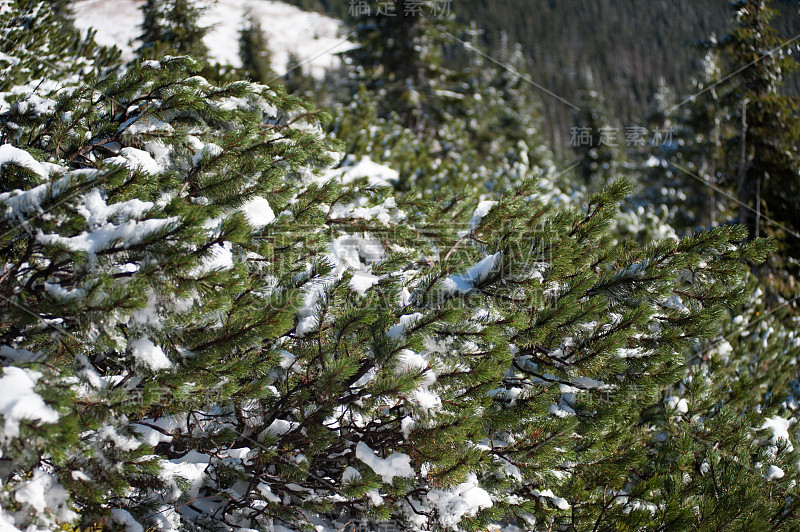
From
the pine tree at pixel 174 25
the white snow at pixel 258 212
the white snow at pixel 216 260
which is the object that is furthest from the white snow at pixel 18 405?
the pine tree at pixel 174 25

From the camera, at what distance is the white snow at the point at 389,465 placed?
2.54m

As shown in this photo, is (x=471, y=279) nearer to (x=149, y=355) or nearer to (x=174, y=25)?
(x=149, y=355)

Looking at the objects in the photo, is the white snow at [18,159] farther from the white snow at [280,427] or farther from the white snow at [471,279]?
the white snow at [471,279]

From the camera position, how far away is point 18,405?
5.86 ft

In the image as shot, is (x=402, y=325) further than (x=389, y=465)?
No

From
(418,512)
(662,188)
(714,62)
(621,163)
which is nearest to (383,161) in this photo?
(418,512)

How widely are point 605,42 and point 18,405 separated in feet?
440

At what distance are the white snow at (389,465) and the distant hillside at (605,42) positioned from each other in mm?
67888

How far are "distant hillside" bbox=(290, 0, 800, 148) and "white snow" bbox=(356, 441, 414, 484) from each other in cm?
6789

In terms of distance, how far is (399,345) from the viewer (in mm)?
2299

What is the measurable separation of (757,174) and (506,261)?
11064 millimetres

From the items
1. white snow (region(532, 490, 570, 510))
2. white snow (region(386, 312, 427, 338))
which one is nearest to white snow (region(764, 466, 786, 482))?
white snow (region(532, 490, 570, 510))

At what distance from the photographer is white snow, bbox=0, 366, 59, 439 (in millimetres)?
1766
